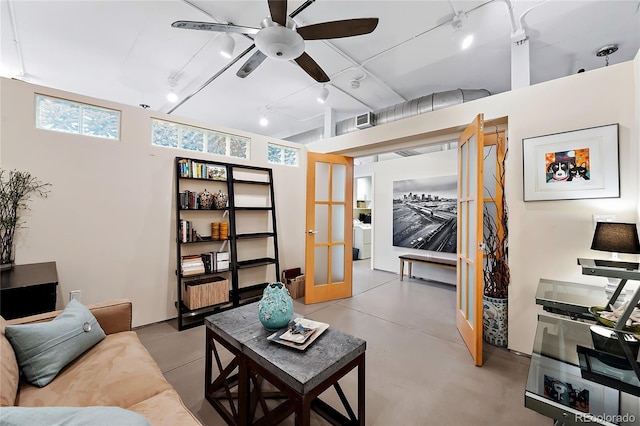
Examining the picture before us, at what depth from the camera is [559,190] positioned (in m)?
2.32

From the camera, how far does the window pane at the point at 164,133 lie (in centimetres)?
325

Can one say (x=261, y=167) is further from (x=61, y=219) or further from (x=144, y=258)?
(x=61, y=219)

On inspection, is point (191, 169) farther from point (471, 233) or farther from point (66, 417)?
point (471, 233)

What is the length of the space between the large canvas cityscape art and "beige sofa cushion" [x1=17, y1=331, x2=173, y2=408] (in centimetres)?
488

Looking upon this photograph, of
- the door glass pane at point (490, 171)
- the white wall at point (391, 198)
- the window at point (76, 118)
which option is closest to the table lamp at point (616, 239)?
the door glass pane at point (490, 171)

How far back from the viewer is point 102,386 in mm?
1345

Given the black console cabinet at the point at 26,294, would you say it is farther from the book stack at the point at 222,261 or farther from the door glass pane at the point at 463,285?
the door glass pane at the point at 463,285

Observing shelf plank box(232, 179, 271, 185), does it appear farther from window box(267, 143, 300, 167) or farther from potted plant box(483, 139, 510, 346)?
potted plant box(483, 139, 510, 346)

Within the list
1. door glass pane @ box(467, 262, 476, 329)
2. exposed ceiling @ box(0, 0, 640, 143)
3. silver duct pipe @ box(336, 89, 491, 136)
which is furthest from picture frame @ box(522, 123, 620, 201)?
silver duct pipe @ box(336, 89, 491, 136)

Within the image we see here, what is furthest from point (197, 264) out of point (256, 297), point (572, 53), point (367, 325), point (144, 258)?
point (572, 53)

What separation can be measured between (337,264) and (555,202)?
2802 mm

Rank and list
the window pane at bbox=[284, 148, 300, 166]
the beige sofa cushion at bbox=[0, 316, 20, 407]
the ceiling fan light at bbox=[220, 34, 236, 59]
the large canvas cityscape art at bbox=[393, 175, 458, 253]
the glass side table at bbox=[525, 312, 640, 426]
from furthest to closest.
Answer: the large canvas cityscape art at bbox=[393, 175, 458, 253] < the window pane at bbox=[284, 148, 300, 166] < the ceiling fan light at bbox=[220, 34, 236, 59] < the beige sofa cushion at bbox=[0, 316, 20, 407] < the glass side table at bbox=[525, 312, 640, 426]

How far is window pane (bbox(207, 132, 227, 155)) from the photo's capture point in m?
3.72

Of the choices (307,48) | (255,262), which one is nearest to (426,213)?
(255,262)
